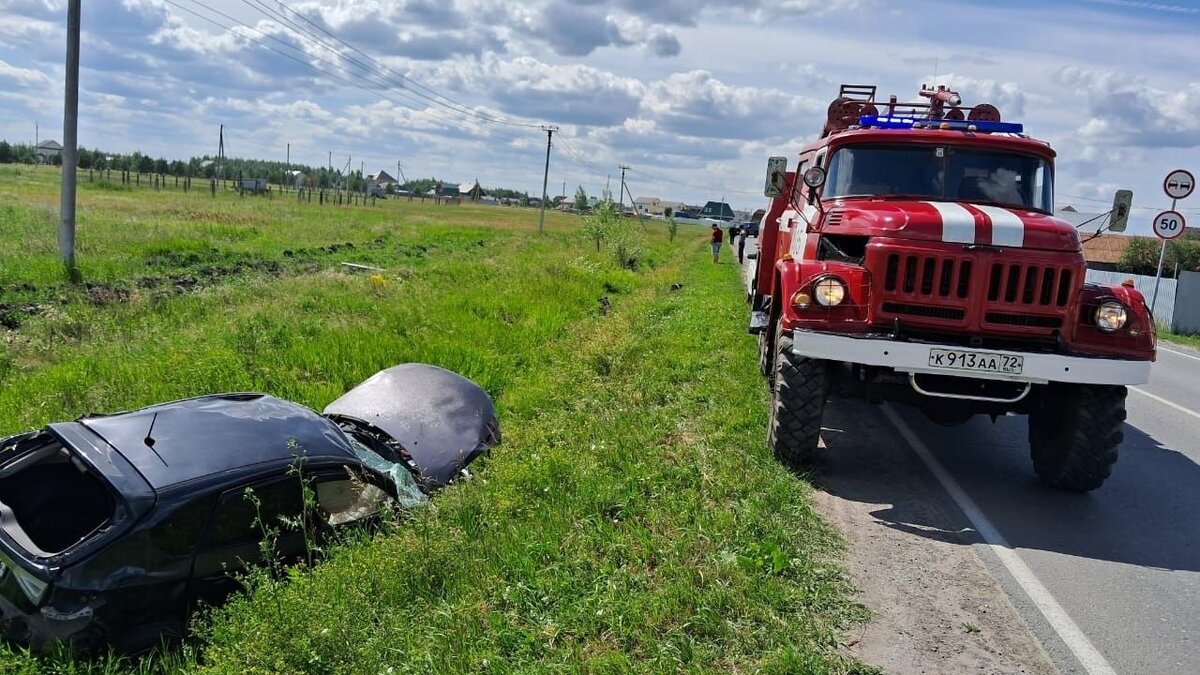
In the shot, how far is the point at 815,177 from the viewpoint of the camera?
6.75m

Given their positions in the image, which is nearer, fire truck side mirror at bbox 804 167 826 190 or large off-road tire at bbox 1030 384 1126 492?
large off-road tire at bbox 1030 384 1126 492

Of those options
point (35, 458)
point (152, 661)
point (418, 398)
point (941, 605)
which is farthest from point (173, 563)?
point (941, 605)

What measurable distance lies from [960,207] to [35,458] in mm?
6146

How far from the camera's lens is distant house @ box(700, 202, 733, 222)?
102750mm

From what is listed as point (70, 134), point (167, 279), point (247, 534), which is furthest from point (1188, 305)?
point (70, 134)

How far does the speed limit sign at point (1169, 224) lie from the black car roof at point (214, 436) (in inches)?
684

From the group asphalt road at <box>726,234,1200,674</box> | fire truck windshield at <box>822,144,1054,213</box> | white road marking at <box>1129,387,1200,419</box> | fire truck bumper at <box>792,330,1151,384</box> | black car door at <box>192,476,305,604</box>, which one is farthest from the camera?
white road marking at <box>1129,387,1200,419</box>

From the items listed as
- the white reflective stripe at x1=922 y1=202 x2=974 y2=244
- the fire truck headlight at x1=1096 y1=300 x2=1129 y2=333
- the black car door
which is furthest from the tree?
the black car door

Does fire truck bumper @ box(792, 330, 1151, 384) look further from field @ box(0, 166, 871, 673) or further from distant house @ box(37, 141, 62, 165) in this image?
distant house @ box(37, 141, 62, 165)

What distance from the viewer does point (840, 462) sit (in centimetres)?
670

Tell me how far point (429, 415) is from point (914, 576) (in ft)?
13.0

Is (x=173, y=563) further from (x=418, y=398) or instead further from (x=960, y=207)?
(x=960, y=207)

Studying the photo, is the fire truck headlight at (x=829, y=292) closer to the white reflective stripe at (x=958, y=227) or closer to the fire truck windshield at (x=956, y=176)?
the white reflective stripe at (x=958, y=227)

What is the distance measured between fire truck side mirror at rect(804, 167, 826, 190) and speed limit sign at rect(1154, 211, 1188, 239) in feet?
44.3
